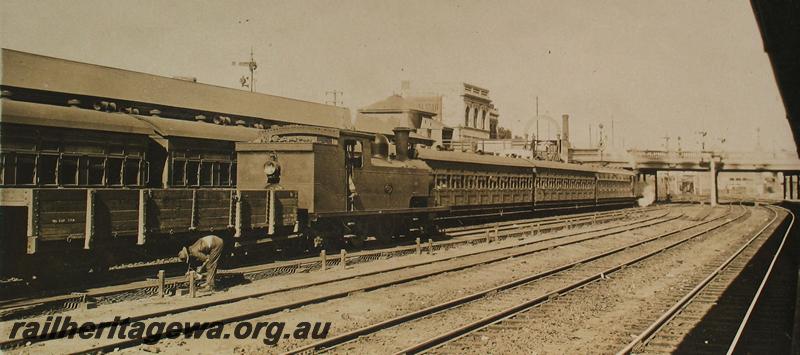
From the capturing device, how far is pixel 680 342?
27.9ft

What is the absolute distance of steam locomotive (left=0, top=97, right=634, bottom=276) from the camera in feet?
32.0

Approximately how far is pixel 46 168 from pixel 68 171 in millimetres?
482

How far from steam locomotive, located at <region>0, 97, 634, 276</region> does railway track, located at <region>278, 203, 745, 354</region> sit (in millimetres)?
4760

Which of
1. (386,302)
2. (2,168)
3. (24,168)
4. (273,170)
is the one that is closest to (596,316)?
(386,302)

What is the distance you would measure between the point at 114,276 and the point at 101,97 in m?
12.9

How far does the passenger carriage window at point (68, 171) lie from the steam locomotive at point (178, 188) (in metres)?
0.02

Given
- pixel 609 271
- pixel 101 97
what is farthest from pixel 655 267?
pixel 101 97

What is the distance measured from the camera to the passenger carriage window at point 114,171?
13508 millimetres

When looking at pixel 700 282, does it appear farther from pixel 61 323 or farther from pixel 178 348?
pixel 61 323

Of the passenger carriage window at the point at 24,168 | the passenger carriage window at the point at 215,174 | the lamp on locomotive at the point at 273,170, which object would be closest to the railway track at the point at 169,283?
the lamp on locomotive at the point at 273,170

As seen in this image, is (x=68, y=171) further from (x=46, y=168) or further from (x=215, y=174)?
(x=215, y=174)

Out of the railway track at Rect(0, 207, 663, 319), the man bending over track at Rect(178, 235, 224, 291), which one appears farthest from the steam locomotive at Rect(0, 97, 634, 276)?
the railway track at Rect(0, 207, 663, 319)

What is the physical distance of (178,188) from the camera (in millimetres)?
13781

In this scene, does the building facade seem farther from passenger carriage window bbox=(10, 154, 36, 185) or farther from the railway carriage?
passenger carriage window bbox=(10, 154, 36, 185)
